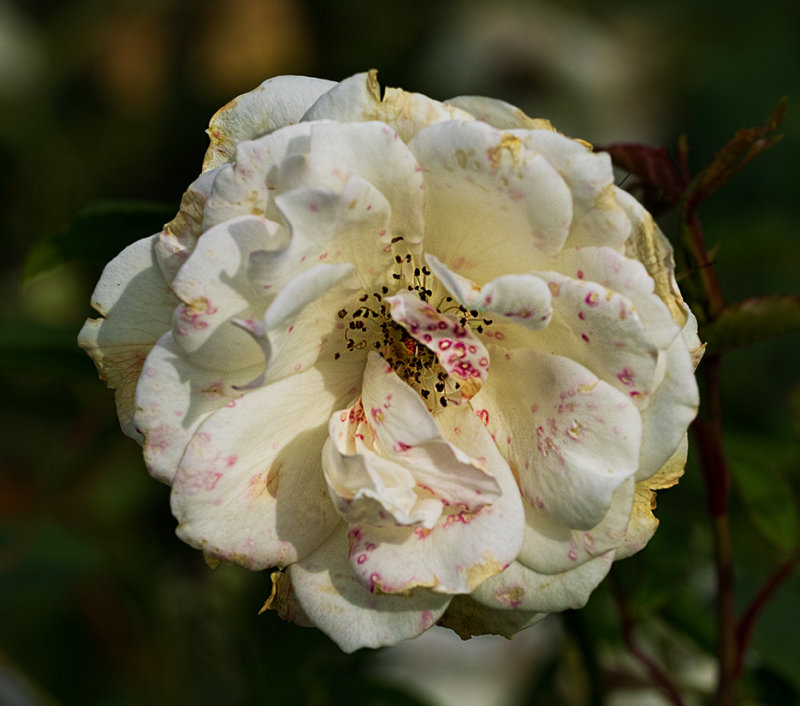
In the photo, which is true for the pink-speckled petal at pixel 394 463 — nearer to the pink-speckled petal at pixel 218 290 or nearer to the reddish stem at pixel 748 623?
the pink-speckled petal at pixel 218 290

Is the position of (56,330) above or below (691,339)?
below

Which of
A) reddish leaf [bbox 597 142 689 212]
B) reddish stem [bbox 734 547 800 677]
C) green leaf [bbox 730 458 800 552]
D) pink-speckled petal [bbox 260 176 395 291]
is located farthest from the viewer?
green leaf [bbox 730 458 800 552]

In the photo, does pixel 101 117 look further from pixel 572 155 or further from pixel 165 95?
pixel 572 155

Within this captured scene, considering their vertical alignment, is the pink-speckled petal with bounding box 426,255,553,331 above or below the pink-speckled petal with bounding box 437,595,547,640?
above

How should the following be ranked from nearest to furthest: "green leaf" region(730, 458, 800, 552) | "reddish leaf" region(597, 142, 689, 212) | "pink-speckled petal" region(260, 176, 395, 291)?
1. "pink-speckled petal" region(260, 176, 395, 291)
2. "reddish leaf" region(597, 142, 689, 212)
3. "green leaf" region(730, 458, 800, 552)

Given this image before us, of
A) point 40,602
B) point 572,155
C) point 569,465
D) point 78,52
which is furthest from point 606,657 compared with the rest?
point 78,52

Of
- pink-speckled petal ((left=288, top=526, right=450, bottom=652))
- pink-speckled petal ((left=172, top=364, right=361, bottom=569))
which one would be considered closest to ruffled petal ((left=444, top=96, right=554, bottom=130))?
pink-speckled petal ((left=172, top=364, right=361, bottom=569))

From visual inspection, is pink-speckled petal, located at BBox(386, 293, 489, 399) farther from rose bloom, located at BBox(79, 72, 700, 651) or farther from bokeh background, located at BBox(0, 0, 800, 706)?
bokeh background, located at BBox(0, 0, 800, 706)
